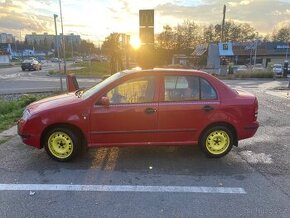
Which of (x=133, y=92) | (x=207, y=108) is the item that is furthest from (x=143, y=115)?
(x=207, y=108)

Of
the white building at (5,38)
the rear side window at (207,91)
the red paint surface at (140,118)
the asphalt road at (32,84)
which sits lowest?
the asphalt road at (32,84)

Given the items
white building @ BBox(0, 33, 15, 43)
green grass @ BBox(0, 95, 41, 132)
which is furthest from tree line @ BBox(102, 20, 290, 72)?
white building @ BBox(0, 33, 15, 43)

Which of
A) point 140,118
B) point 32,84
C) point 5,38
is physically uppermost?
point 5,38

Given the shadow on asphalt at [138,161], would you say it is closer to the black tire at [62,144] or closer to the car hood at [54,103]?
the black tire at [62,144]

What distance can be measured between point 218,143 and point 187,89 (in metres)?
1.13

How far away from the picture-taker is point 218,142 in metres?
5.84

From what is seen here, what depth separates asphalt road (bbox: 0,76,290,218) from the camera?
3.94 m

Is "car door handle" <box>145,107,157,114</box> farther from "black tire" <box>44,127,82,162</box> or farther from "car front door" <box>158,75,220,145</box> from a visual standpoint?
"black tire" <box>44,127,82,162</box>

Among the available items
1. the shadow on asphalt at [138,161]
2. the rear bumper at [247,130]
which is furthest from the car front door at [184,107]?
the rear bumper at [247,130]

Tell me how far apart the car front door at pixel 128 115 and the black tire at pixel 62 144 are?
0.30 m

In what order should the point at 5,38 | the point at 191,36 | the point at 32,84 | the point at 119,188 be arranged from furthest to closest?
1. the point at 5,38
2. the point at 191,36
3. the point at 32,84
4. the point at 119,188

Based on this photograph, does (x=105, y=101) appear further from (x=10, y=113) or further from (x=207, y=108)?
(x=10, y=113)

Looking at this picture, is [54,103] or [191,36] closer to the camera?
[54,103]

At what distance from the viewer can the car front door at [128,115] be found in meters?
5.41
